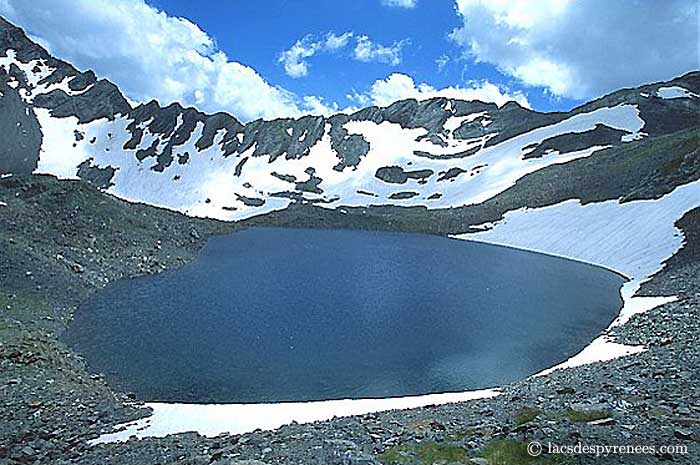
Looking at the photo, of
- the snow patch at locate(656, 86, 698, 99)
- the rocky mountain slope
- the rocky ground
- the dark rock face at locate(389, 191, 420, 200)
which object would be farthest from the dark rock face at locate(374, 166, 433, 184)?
the rocky ground

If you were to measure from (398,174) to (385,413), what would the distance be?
129m

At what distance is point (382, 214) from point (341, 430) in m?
103

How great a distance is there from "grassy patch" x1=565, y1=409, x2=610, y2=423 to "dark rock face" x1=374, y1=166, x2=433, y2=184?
128 metres

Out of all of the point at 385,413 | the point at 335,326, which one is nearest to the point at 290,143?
the point at 335,326

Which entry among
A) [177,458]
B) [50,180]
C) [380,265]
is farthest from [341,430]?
[50,180]

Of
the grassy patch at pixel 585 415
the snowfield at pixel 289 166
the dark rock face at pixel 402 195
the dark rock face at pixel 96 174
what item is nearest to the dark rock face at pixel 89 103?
the snowfield at pixel 289 166

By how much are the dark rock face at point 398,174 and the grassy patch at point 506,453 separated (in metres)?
130

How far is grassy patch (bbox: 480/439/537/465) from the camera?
505 inches

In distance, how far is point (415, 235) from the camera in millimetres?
103438

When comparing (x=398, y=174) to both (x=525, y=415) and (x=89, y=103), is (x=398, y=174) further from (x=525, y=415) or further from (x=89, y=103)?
(x=525, y=415)

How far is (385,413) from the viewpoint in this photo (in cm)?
2223

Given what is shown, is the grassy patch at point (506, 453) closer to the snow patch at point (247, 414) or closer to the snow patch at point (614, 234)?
the snow patch at point (247, 414)

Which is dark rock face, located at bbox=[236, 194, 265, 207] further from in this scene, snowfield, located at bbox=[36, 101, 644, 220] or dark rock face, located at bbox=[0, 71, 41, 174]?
dark rock face, located at bbox=[0, 71, 41, 174]

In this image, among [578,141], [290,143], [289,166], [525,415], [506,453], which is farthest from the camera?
[290,143]
